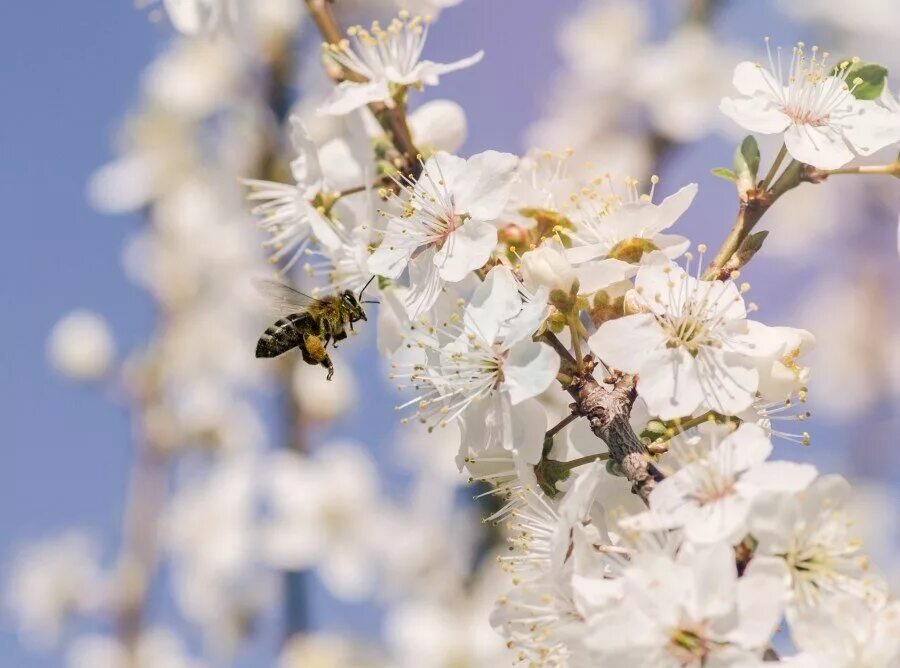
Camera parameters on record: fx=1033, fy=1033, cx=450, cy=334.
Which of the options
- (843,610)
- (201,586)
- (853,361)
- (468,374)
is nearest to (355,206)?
(468,374)

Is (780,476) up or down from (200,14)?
down

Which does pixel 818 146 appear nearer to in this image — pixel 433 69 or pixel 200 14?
pixel 433 69

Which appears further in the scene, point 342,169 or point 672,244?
point 342,169

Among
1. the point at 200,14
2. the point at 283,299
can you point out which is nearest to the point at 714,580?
the point at 283,299

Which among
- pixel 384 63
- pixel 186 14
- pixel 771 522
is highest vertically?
pixel 186 14

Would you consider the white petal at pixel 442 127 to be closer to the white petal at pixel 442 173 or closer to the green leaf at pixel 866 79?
the white petal at pixel 442 173

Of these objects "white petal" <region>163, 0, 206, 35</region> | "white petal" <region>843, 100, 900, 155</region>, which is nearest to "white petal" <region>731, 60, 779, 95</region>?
"white petal" <region>843, 100, 900, 155</region>

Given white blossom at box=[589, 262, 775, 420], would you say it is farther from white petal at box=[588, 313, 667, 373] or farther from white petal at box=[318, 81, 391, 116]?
white petal at box=[318, 81, 391, 116]
